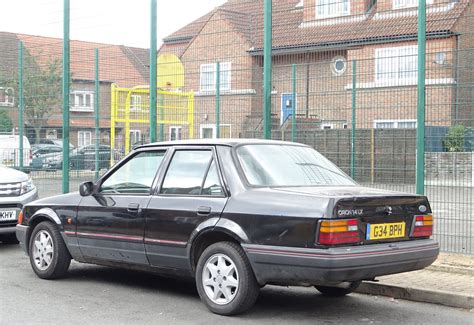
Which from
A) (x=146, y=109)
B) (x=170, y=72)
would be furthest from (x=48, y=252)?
(x=146, y=109)

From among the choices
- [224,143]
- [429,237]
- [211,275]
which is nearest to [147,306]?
[211,275]

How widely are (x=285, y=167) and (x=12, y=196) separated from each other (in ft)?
17.5

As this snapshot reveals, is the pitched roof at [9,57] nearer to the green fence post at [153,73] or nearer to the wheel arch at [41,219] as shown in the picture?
the green fence post at [153,73]

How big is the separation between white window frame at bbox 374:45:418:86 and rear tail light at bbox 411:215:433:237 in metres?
3.48

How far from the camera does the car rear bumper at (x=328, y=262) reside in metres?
5.51

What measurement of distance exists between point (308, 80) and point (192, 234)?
5.56 m

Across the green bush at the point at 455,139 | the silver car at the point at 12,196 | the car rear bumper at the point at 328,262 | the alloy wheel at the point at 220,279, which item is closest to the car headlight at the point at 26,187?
the silver car at the point at 12,196

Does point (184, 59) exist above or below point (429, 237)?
above

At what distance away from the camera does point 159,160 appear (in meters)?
7.14

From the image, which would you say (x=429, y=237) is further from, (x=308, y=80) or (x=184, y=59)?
(x=184, y=59)

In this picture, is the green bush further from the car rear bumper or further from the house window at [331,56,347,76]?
the car rear bumper

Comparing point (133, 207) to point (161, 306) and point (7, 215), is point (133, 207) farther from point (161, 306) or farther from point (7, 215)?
point (7, 215)

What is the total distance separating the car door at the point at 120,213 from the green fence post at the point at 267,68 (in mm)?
3252

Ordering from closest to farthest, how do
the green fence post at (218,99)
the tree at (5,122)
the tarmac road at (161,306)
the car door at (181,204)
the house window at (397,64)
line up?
the tarmac road at (161,306) → the car door at (181,204) → the house window at (397,64) → the green fence post at (218,99) → the tree at (5,122)
